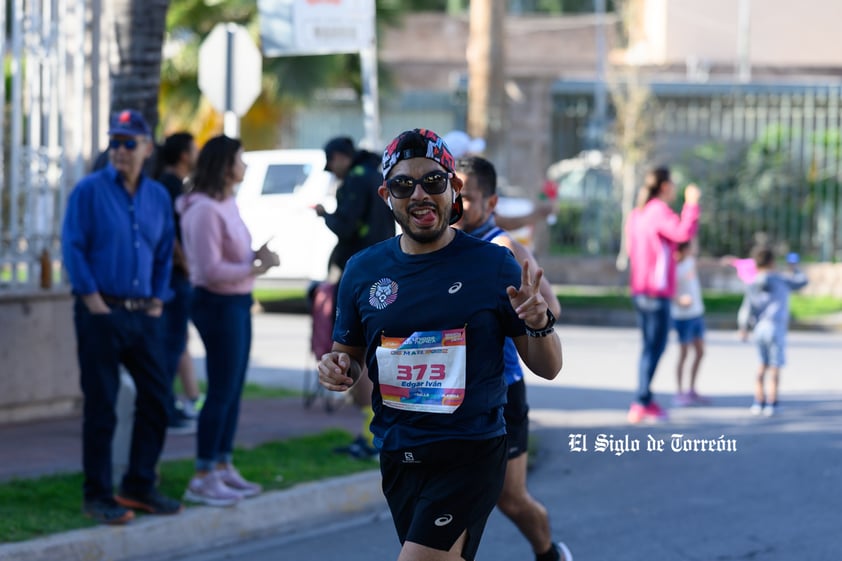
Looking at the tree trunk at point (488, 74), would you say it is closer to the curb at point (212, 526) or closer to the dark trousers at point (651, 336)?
the dark trousers at point (651, 336)

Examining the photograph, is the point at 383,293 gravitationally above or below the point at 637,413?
above

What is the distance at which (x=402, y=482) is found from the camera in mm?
4441

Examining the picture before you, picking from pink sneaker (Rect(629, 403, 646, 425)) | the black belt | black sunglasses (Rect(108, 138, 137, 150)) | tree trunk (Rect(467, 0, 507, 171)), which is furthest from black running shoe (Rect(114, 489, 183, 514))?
tree trunk (Rect(467, 0, 507, 171))

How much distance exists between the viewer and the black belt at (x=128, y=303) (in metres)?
6.84

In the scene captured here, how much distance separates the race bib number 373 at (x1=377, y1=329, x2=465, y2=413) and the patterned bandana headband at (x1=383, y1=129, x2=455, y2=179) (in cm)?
55

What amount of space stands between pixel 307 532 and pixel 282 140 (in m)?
23.8

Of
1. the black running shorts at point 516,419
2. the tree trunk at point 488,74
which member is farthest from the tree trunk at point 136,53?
the tree trunk at point 488,74

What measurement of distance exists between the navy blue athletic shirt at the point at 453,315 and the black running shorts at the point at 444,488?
43mm

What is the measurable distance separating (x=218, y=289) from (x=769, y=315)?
208 inches

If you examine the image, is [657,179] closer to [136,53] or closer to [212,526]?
[136,53]

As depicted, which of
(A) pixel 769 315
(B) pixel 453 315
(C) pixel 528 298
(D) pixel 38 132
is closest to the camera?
(C) pixel 528 298

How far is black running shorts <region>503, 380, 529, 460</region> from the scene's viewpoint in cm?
573

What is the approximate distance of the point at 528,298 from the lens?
3.99 metres

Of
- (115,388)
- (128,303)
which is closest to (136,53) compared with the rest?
(128,303)
